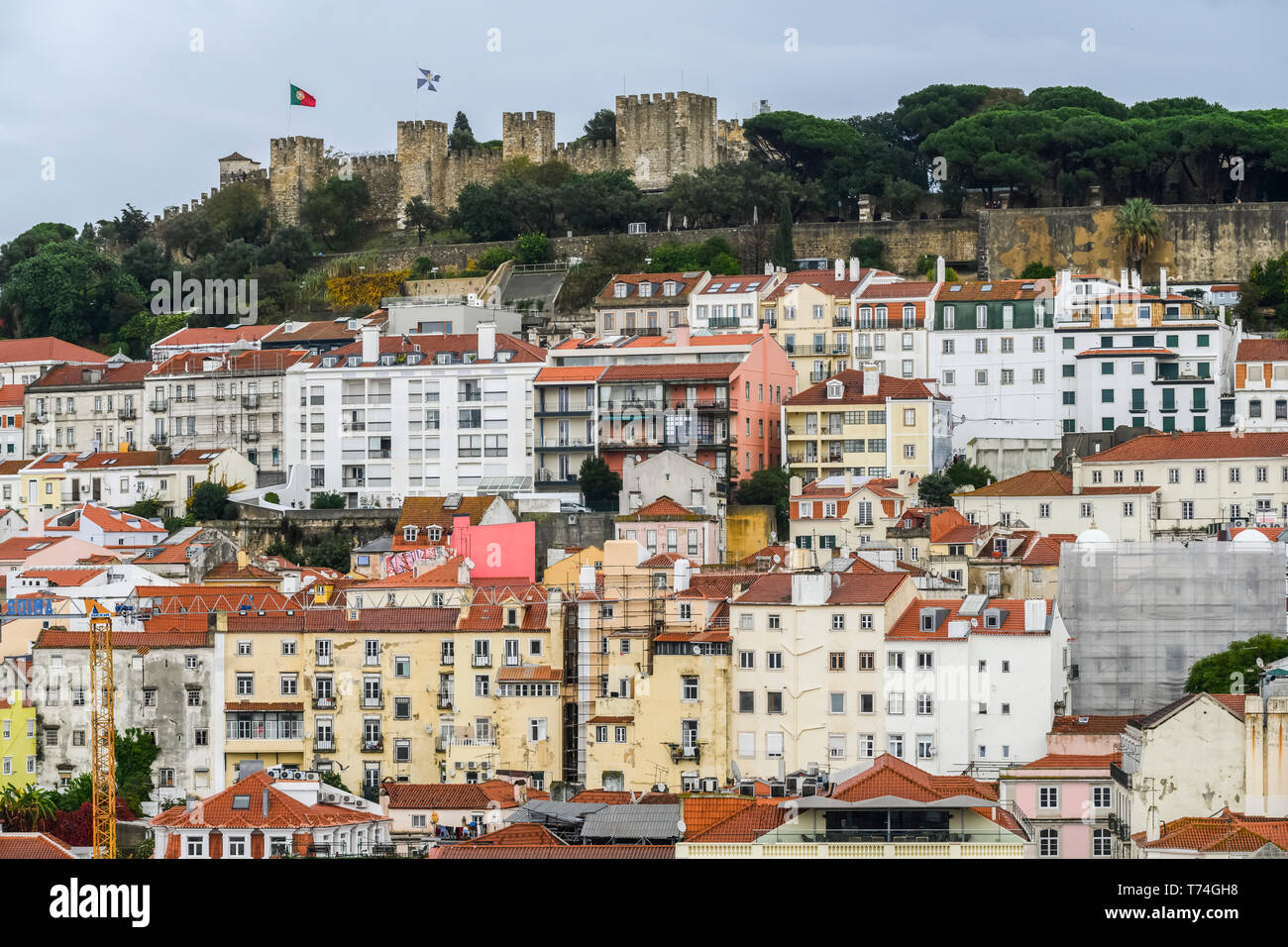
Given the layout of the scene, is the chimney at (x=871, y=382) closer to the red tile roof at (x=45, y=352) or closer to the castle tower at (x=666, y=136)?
the castle tower at (x=666, y=136)

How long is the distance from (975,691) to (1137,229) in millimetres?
27923

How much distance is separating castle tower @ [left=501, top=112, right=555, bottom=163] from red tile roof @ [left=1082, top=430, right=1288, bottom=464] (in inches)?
1224

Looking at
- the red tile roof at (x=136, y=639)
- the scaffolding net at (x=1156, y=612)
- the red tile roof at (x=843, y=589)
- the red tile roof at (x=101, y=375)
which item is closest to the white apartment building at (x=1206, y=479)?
the scaffolding net at (x=1156, y=612)

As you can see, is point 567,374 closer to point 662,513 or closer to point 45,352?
point 662,513

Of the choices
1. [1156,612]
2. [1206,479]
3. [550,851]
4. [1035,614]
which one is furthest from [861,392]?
[550,851]

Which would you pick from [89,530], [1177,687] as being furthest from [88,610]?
[1177,687]

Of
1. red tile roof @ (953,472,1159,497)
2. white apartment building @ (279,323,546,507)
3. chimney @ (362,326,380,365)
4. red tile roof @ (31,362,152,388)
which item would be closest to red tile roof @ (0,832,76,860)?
red tile roof @ (953,472,1159,497)

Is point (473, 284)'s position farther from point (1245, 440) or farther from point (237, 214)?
point (1245, 440)

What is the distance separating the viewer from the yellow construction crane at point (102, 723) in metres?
31.9

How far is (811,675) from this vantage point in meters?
34.5

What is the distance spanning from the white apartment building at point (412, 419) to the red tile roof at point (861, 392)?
6489mm

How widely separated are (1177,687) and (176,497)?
26.2 metres

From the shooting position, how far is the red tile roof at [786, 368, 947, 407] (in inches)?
1908

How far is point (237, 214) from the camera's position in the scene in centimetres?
7275
